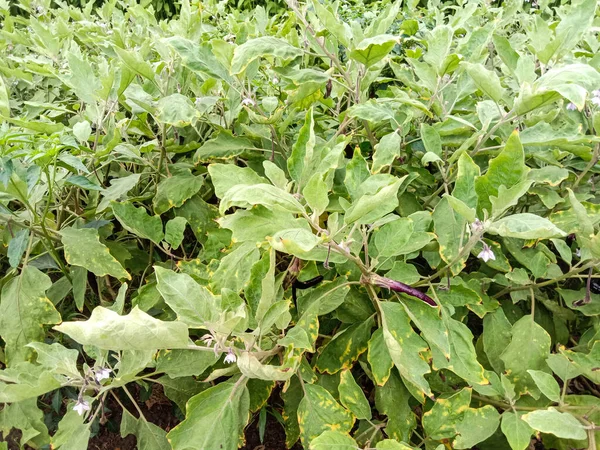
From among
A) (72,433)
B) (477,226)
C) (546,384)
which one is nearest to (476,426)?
(546,384)

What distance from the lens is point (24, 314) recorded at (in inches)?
46.3

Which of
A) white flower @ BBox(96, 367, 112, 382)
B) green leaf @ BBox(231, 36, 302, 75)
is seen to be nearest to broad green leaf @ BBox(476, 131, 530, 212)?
green leaf @ BBox(231, 36, 302, 75)

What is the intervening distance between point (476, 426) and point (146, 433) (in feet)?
2.74

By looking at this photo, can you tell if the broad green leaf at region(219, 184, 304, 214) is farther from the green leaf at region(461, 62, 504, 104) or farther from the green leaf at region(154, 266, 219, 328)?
the green leaf at region(461, 62, 504, 104)

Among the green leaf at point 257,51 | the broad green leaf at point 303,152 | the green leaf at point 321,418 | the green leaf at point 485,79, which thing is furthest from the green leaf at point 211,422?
the green leaf at point 485,79

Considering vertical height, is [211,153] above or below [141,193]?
above

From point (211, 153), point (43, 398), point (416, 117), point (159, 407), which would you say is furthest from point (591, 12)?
point (43, 398)

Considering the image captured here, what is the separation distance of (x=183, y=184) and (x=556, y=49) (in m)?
0.98

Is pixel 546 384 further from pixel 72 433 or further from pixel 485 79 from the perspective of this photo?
pixel 72 433

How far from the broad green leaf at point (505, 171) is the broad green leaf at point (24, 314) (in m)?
1.03

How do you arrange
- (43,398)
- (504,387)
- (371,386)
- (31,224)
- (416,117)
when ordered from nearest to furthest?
(504,387), (31,224), (416,117), (371,386), (43,398)

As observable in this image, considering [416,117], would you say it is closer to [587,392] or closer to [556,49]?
[556,49]

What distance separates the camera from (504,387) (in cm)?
104

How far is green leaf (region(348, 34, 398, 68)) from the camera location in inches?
39.4
